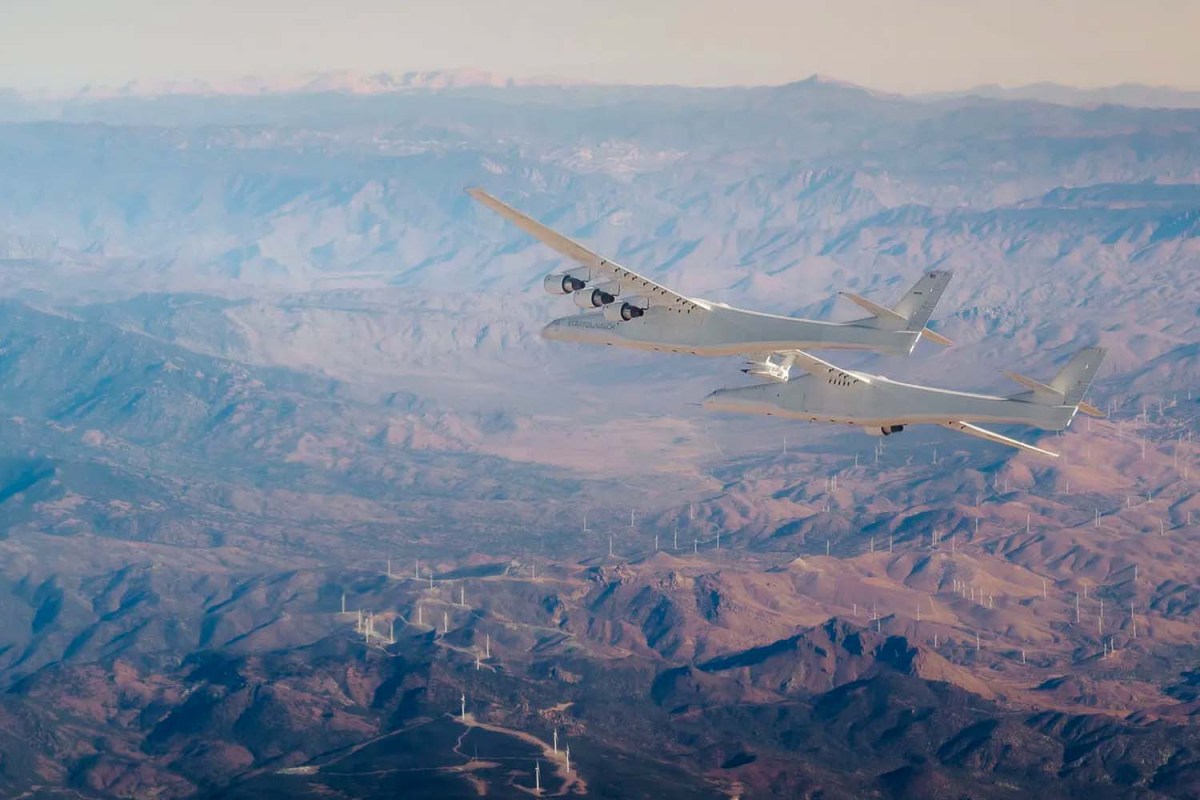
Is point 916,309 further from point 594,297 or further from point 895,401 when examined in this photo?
point 594,297

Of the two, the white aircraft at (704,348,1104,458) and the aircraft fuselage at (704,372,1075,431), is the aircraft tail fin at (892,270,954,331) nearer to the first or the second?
the aircraft fuselage at (704,372,1075,431)

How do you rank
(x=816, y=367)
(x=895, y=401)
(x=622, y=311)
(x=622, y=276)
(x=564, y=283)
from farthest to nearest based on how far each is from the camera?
(x=816, y=367)
(x=564, y=283)
(x=622, y=311)
(x=622, y=276)
(x=895, y=401)

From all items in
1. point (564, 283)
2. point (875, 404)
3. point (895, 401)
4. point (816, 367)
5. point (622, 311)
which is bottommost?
point (875, 404)

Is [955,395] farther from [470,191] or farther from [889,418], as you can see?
[470,191]

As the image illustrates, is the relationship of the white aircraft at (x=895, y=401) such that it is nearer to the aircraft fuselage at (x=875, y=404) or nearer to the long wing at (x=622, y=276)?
the aircraft fuselage at (x=875, y=404)

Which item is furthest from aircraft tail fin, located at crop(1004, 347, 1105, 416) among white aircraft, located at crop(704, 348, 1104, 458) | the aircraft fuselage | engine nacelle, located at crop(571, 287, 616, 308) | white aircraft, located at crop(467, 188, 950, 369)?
engine nacelle, located at crop(571, 287, 616, 308)

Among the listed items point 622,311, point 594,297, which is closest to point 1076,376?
point 622,311

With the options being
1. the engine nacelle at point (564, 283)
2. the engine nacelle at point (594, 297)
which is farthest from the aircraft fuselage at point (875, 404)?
the engine nacelle at point (564, 283)
